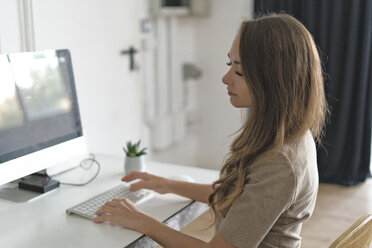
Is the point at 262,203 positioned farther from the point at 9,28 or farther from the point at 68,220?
the point at 9,28

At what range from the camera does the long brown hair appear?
1.08 metres

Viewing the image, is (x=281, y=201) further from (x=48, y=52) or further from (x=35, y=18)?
(x=35, y=18)

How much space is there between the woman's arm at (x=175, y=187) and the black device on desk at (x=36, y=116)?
0.29 meters

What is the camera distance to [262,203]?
3.47 feet

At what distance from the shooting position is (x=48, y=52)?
154 centimetres

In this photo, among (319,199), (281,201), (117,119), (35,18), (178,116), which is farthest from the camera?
(178,116)

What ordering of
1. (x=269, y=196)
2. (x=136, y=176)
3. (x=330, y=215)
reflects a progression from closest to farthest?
(x=269, y=196) → (x=136, y=176) → (x=330, y=215)

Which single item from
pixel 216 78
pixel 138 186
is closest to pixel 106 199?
pixel 138 186

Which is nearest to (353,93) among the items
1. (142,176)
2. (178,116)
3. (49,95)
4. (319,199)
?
(319,199)

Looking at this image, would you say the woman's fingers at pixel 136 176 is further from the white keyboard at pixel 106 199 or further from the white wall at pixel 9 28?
the white wall at pixel 9 28

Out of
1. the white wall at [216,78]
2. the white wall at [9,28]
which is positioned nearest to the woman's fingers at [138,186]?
the white wall at [9,28]

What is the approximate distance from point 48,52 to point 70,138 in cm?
31

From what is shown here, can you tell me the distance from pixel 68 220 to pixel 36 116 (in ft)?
1.22

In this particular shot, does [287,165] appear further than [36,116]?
No
